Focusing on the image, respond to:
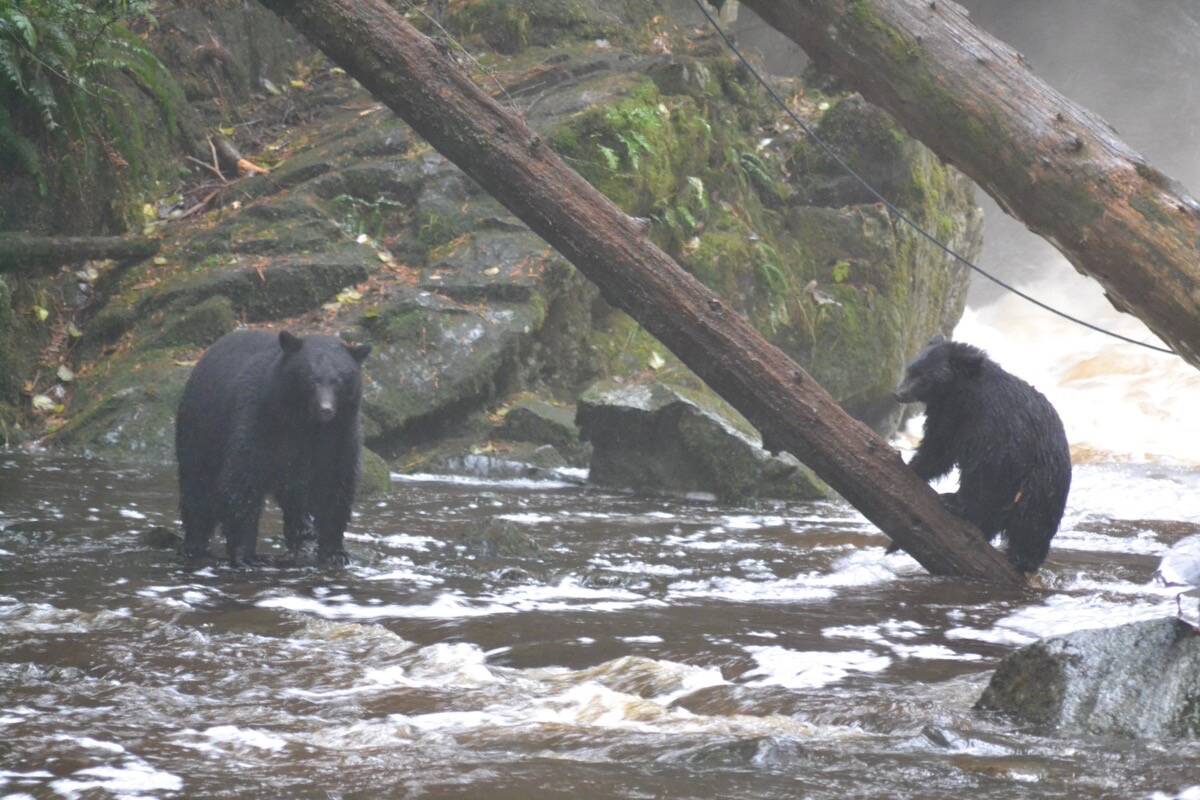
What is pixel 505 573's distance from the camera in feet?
23.6

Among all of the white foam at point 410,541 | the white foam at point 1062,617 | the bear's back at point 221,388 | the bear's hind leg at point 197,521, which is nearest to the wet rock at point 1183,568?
the white foam at point 1062,617

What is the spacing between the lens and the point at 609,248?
6.95 meters

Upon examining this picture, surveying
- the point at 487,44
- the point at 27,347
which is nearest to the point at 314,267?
the point at 27,347

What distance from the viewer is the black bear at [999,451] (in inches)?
302

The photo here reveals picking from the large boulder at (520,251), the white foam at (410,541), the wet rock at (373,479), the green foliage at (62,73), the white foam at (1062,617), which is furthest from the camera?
the large boulder at (520,251)

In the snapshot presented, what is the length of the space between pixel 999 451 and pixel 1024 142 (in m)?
2.60

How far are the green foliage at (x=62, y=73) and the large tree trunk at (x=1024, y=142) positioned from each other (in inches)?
316

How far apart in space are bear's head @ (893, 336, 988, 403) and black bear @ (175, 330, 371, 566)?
348 cm

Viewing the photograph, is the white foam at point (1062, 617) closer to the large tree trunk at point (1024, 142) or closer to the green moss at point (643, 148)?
the large tree trunk at point (1024, 142)

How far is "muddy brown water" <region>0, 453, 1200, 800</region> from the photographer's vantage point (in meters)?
3.71

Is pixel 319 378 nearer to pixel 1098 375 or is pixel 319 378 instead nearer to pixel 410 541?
pixel 410 541

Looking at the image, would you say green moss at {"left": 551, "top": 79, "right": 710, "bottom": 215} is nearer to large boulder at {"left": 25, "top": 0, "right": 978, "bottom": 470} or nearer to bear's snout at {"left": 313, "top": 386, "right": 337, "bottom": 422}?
large boulder at {"left": 25, "top": 0, "right": 978, "bottom": 470}

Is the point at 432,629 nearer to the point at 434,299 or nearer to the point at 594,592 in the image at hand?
the point at 594,592

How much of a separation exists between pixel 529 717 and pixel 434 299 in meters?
8.97
